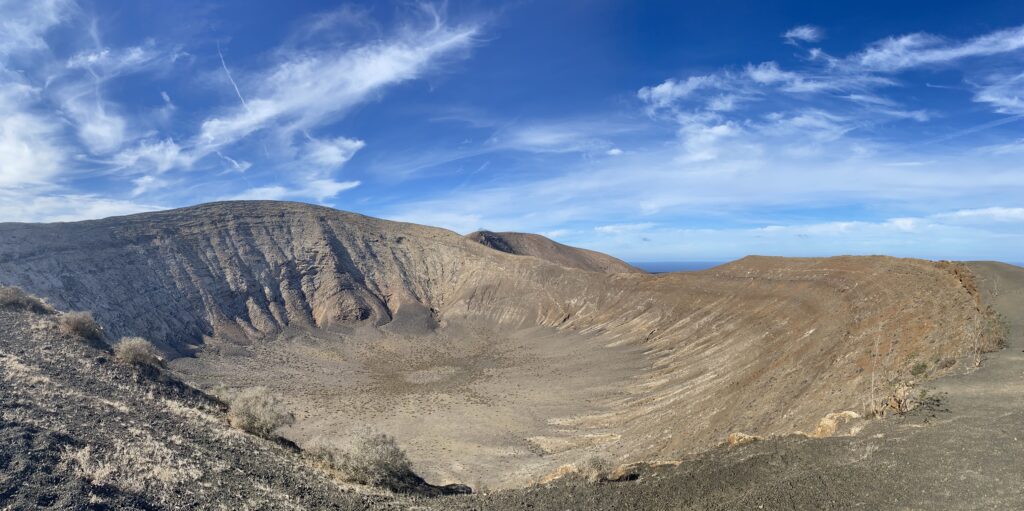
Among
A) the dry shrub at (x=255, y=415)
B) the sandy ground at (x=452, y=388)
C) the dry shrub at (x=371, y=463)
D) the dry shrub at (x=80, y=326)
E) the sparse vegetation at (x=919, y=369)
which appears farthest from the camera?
the sandy ground at (x=452, y=388)

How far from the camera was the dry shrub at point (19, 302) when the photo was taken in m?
20.9

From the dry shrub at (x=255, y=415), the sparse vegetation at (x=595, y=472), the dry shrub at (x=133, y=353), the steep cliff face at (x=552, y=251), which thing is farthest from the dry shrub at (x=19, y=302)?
the steep cliff face at (x=552, y=251)

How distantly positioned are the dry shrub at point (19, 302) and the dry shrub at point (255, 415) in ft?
34.9

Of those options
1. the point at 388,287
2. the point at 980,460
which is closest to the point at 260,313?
the point at 388,287

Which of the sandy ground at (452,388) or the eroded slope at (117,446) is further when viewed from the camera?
the sandy ground at (452,388)

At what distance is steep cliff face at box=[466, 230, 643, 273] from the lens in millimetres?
128500

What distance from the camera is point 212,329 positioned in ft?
209

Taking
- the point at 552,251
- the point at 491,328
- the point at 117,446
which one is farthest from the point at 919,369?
the point at 552,251

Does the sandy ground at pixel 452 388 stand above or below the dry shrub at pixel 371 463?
below

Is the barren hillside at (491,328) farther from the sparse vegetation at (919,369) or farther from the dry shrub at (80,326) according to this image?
the dry shrub at (80,326)

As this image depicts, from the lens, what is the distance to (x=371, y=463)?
1623cm

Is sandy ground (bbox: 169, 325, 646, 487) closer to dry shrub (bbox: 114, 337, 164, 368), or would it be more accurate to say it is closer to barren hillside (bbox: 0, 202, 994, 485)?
barren hillside (bbox: 0, 202, 994, 485)

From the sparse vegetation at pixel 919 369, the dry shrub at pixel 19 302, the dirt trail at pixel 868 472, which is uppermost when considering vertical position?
the dry shrub at pixel 19 302

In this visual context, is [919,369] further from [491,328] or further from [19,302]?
[491,328]
